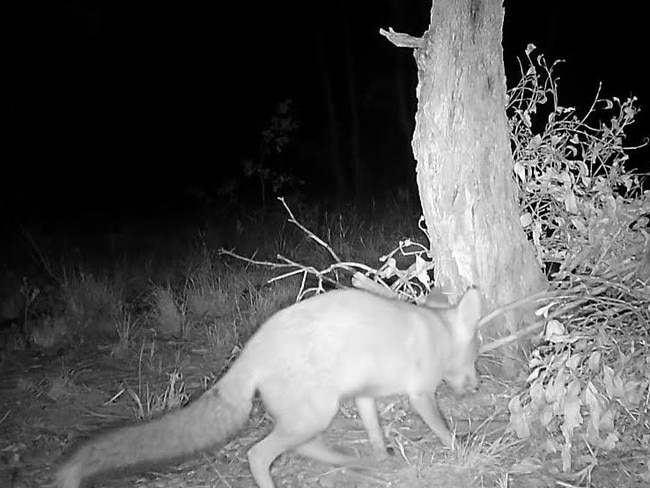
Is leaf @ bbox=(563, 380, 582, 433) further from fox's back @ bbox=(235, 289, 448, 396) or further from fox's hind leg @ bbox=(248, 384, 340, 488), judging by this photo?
fox's hind leg @ bbox=(248, 384, 340, 488)

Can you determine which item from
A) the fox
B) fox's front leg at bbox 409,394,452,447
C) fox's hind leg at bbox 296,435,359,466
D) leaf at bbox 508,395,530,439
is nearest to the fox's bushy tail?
the fox

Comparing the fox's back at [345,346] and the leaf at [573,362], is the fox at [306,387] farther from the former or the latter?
the leaf at [573,362]

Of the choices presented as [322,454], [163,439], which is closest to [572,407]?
[322,454]

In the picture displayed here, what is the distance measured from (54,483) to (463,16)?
12.0 feet

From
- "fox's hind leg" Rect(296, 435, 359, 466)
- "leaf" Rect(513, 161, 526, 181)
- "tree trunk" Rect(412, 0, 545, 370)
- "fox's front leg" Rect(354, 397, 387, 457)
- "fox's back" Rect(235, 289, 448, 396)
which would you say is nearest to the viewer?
"fox's back" Rect(235, 289, 448, 396)

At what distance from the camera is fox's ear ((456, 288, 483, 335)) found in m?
5.02

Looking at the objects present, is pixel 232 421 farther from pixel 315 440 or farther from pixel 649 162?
pixel 649 162

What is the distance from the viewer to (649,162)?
65.1 ft

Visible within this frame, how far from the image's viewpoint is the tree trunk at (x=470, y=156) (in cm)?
562

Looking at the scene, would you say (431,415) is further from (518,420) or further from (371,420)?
(518,420)

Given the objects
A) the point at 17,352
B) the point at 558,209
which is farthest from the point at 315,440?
the point at 17,352

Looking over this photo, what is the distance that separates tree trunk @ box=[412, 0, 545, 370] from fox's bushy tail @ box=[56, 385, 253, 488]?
6.65ft

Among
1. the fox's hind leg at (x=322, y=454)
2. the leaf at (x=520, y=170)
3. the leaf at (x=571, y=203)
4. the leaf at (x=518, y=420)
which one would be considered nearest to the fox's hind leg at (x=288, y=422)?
the fox's hind leg at (x=322, y=454)

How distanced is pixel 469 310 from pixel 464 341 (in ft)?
0.62
